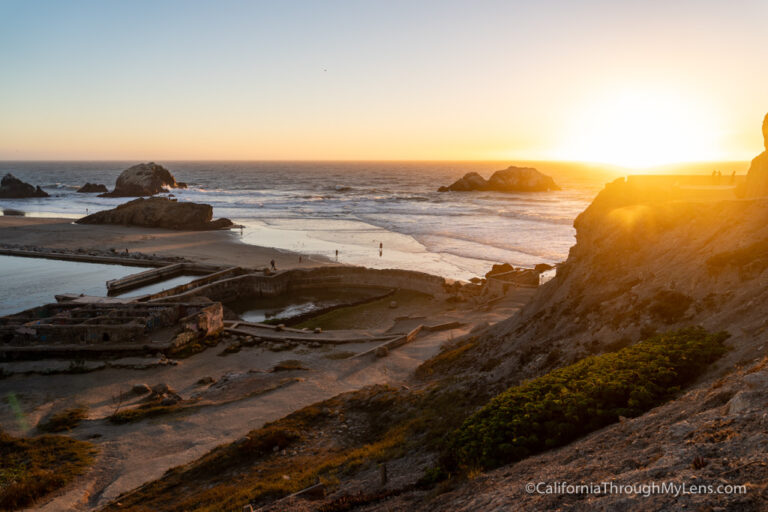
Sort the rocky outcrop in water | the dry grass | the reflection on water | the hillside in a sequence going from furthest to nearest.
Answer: the rocky outcrop in water < the reflection on water < the dry grass < the hillside

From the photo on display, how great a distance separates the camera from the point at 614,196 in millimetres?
22031

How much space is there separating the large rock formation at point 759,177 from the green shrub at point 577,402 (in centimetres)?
1023

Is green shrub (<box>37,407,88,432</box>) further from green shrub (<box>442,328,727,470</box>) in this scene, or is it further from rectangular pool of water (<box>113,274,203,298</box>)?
rectangular pool of water (<box>113,274,203,298</box>)

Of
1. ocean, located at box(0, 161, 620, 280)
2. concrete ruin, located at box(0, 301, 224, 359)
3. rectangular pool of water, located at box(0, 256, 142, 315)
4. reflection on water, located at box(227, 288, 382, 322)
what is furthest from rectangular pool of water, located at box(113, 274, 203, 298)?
ocean, located at box(0, 161, 620, 280)

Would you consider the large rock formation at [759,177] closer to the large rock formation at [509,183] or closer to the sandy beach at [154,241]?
→ the sandy beach at [154,241]

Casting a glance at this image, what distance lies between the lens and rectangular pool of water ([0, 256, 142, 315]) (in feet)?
119

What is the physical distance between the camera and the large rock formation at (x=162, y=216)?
73.7 meters

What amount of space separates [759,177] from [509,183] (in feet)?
456

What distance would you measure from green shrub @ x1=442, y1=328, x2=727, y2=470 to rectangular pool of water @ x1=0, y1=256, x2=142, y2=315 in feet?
119

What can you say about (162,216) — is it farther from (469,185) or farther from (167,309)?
(469,185)

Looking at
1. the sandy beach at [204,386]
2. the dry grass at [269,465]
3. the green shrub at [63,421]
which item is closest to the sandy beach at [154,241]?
the sandy beach at [204,386]

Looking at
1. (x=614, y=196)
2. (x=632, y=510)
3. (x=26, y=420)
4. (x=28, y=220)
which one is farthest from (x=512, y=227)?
(x=28, y=220)

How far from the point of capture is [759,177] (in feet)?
61.1

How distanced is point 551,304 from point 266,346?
54.9 ft
